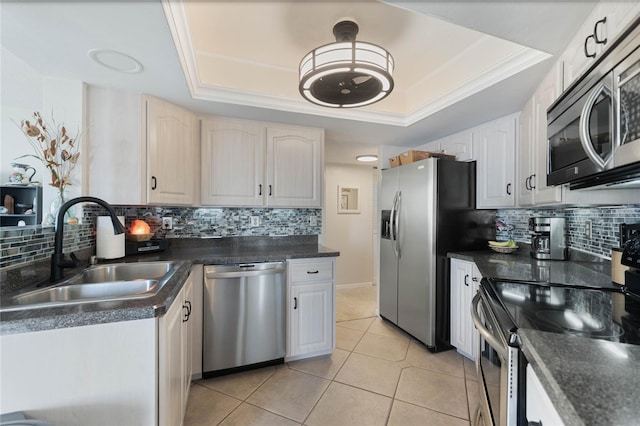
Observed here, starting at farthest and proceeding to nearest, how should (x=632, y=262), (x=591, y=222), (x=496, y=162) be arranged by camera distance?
(x=496, y=162)
(x=591, y=222)
(x=632, y=262)

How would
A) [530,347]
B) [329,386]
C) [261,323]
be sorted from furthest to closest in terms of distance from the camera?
[261,323] → [329,386] → [530,347]

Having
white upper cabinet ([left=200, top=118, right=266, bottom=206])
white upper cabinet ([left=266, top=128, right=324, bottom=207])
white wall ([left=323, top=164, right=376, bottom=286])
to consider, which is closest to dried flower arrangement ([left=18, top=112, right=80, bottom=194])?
white upper cabinet ([left=200, top=118, right=266, bottom=206])

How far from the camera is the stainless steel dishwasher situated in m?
2.05

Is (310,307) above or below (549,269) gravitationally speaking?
below

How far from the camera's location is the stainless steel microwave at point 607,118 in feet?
2.68

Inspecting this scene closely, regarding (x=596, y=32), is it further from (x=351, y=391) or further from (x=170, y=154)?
(x=170, y=154)

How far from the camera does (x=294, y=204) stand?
106 inches

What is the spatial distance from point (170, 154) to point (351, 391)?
224cm

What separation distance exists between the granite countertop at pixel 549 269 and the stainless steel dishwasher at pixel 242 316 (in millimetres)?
1490

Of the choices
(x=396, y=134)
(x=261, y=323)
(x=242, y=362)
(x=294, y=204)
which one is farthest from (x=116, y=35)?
(x=396, y=134)

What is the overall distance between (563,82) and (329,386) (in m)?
2.39

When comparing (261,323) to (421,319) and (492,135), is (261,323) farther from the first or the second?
(492,135)

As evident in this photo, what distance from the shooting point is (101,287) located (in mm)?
1406

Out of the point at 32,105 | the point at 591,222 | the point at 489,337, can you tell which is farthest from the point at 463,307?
the point at 32,105
